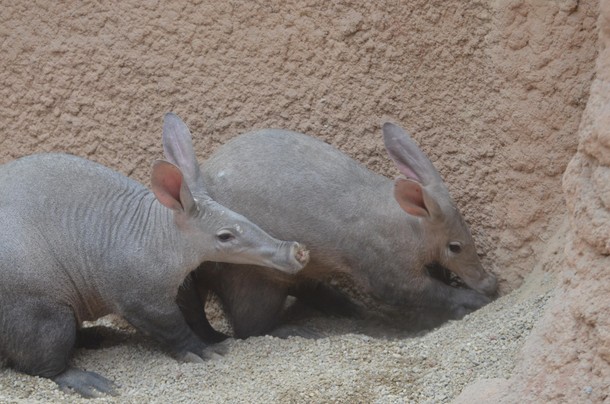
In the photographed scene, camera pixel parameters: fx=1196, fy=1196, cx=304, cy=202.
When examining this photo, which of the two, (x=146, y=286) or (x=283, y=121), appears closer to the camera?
(x=146, y=286)

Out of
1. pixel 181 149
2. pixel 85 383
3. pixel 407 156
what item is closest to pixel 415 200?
pixel 407 156

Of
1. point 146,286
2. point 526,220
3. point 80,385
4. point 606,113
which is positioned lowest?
point 80,385

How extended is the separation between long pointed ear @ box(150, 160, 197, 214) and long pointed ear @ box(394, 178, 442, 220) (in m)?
1.09

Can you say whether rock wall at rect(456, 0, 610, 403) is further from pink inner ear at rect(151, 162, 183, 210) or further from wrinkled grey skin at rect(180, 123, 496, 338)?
pink inner ear at rect(151, 162, 183, 210)

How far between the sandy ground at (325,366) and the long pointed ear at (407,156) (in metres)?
0.79

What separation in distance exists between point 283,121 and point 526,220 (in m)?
1.49

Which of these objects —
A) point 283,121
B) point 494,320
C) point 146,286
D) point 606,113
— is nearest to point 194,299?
point 146,286

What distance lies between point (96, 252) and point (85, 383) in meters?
0.66

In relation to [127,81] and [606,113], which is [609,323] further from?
[127,81]

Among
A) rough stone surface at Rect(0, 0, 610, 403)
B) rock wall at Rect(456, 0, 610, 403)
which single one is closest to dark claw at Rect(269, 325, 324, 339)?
rough stone surface at Rect(0, 0, 610, 403)

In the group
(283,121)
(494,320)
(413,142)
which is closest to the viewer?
(494,320)

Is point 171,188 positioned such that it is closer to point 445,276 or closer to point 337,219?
point 337,219

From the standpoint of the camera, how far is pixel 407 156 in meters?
6.50

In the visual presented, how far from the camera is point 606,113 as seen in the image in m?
4.24
